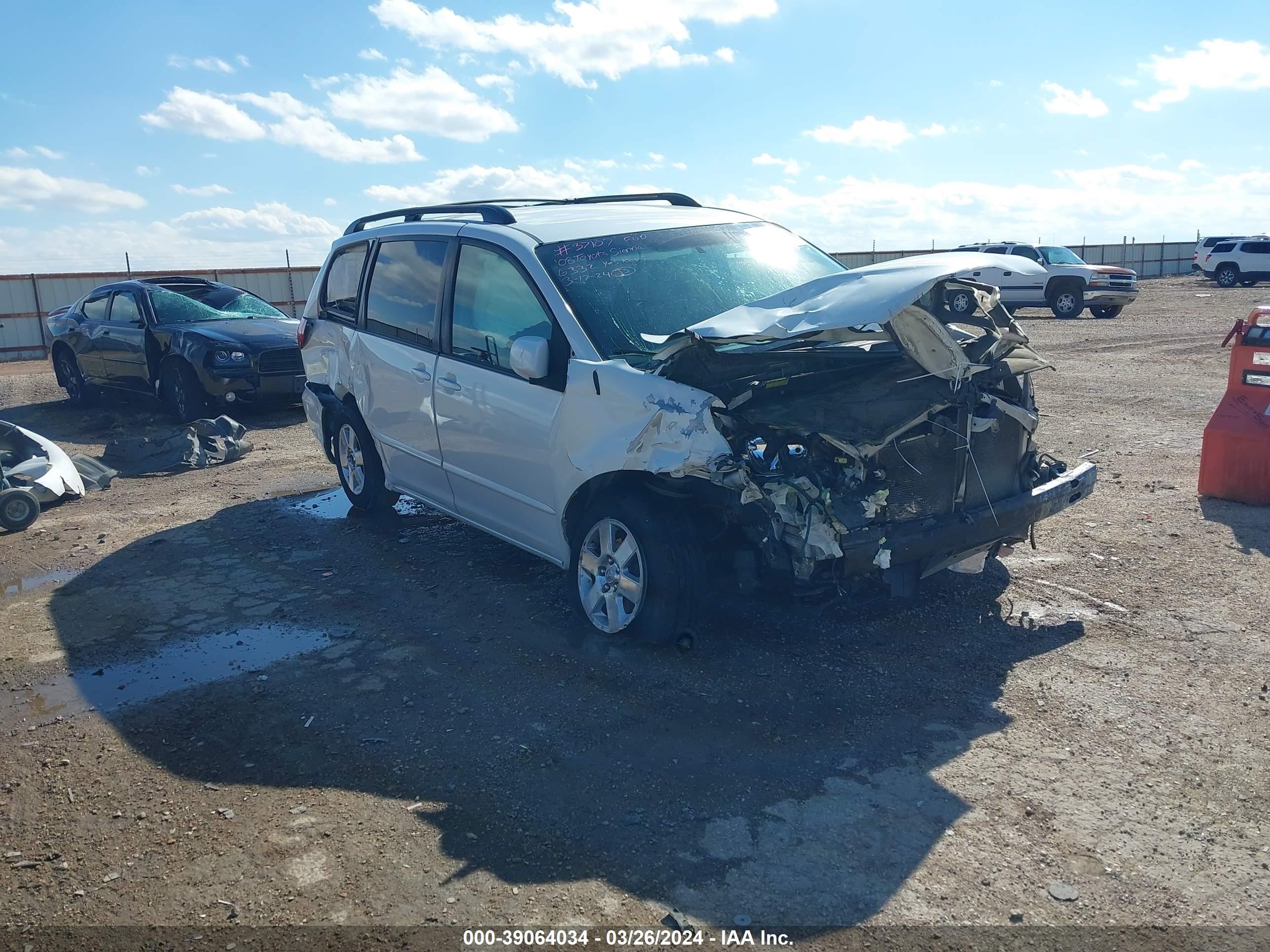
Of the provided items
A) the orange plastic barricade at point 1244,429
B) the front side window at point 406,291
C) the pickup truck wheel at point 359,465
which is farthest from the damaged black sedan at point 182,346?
the orange plastic barricade at point 1244,429

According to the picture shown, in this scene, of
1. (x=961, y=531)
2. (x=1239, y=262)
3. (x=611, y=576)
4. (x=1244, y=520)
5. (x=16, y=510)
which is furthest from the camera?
(x=1239, y=262)

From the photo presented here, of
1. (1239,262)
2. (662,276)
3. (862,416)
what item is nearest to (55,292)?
(662,276)

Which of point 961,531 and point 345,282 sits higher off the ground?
point 345,282

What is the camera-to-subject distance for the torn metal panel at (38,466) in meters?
7.99

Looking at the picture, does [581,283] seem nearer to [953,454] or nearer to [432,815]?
[953,454]

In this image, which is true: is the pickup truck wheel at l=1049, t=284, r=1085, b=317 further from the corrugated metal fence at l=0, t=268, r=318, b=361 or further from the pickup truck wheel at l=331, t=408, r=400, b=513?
the pickup truck wheel at l=331, t=408, r=400, b=513

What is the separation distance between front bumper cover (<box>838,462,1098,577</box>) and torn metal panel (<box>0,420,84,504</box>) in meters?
6.75

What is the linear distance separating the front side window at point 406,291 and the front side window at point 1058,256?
21.5 metres

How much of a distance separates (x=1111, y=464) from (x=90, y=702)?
23.7ft

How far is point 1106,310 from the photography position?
2414 cm

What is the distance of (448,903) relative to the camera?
2.97 m

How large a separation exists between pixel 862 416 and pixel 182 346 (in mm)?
9604

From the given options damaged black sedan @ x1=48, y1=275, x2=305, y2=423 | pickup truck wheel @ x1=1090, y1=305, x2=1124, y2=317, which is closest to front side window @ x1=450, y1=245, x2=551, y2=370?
damaged black sedan @ x1=48, y1=275, x2=305, y2=423

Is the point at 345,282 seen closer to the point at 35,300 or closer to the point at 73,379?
the point at 73,379
